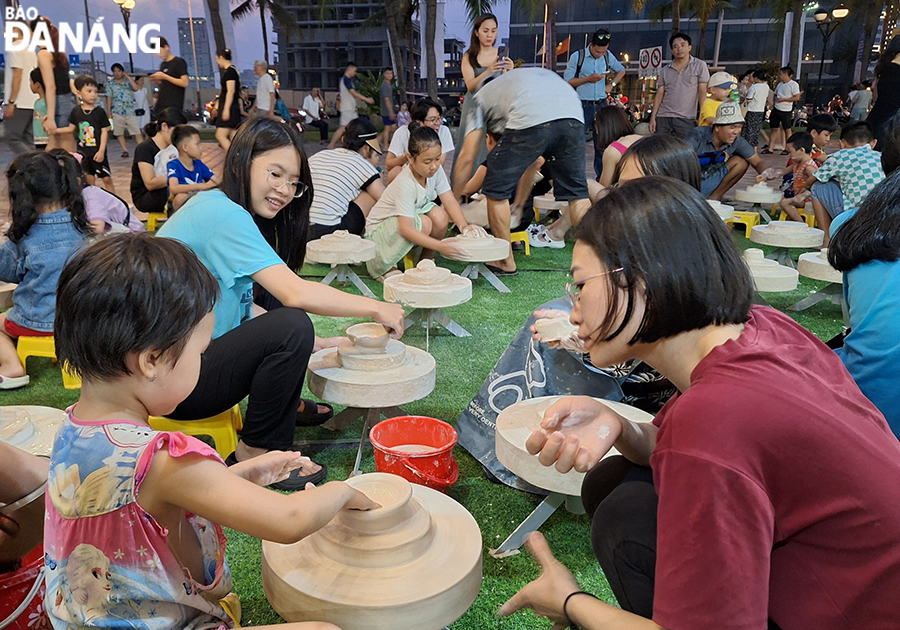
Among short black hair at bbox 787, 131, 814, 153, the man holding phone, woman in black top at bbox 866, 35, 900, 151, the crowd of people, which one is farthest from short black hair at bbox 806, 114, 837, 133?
the crowd of people

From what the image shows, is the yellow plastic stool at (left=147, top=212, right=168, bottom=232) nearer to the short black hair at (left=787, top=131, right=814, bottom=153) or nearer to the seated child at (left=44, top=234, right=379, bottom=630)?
the seated child at (left=44, top=234, right=379, bottom=630)

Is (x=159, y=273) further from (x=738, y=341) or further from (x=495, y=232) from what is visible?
(x=495, y=232)

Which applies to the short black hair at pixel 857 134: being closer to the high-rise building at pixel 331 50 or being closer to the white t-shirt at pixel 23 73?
the white t-shirt at pixel 23 73

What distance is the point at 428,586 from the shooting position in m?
1.42

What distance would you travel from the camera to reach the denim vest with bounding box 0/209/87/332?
10.6 ft

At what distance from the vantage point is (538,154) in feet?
16.4

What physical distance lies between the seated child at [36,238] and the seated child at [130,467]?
7.46 feet

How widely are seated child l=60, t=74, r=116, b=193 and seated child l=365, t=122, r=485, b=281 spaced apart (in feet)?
12.5

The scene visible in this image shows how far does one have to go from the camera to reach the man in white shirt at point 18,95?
607cm

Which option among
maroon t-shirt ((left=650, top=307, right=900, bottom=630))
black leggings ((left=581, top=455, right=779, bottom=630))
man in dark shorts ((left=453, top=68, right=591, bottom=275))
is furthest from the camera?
man in dark shorts ((left=453, top=68, right=591, bottom=275))

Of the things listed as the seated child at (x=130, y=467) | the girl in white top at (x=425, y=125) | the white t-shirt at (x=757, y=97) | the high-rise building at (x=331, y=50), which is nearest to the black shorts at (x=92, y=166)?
the girl in white top at (x=425, y=125)

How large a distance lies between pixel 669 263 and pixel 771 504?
0.42 m

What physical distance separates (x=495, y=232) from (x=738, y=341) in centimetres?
427

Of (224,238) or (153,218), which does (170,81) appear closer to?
(153,218)
